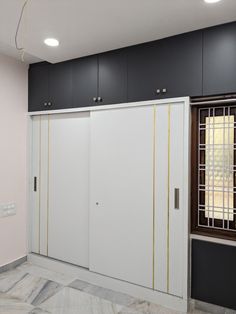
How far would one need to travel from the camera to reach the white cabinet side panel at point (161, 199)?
2525mm

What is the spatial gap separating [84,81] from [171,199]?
1.66m

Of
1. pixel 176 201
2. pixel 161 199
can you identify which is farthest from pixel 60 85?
pixel 176 201

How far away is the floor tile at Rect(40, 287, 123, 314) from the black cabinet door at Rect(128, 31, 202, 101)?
2.08 meters

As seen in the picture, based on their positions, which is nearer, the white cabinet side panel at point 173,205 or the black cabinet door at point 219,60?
the black cabinet door at point 219,60

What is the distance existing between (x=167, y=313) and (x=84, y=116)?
7.27ft

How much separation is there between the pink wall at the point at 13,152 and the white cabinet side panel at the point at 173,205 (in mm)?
1989

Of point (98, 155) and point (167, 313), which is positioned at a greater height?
point (98, 155)

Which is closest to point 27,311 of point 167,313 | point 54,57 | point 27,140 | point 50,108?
point 167,313

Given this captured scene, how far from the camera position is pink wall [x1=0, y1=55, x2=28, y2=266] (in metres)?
3.17

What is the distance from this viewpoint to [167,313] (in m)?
2.43

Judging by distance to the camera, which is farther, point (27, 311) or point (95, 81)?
point (95, 81)

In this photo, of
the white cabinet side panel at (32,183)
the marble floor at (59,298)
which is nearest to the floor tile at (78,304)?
the marble floor at (59,298)

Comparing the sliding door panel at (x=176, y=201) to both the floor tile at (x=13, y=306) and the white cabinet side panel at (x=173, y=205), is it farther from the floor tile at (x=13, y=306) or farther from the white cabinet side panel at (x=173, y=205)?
the floor tile at (x=13, y=306)

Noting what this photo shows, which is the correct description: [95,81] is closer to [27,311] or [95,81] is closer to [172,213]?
[172,213]
